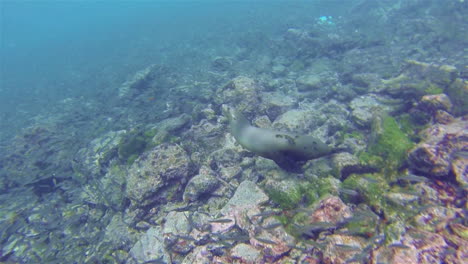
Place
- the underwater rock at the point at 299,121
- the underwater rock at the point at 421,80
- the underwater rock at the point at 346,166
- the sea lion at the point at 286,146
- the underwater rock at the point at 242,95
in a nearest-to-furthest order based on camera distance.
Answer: the underwater rock at the point at 346,166 < the sea lion at the point at 286,146 < the underwater rock at the point at 421,80 < the underwater rock at the point at 299,121 < the underwater rock at the point at 242,95

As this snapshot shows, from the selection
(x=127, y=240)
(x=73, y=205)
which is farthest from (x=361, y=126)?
(x=73, y=205)

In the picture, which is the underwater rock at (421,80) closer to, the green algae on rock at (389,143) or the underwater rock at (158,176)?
the green algae on rock at (389,143)

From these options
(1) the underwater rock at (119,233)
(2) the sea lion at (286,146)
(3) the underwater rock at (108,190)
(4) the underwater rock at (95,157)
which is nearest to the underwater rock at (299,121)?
(2) the sea lion at (286,146)

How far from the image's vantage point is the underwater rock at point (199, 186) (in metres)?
5.73

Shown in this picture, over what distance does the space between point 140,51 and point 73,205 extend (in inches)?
1057

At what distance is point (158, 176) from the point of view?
5.85 metres

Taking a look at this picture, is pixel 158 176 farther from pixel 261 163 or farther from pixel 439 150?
pixel 439 150

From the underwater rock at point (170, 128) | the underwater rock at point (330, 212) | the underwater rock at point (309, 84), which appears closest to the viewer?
the underwater rock at point (330, 212)

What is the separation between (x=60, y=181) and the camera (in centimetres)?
805

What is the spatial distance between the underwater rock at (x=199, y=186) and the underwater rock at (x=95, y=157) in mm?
4262

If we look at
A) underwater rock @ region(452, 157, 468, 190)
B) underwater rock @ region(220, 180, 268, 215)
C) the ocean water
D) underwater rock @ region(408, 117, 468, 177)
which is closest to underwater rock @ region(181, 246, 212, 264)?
the ocean water

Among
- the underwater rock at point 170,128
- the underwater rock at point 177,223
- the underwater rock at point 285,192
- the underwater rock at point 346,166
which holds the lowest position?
the underwater rock at point 170,128

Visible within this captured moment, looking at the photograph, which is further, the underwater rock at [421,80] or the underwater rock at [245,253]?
the underwater rock at [421,80]

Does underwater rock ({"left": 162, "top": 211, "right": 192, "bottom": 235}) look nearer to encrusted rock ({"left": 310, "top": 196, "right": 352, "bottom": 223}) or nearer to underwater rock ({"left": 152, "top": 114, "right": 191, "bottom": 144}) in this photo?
encrusted rock ({"left": 310, "top": 196, "right": 352, "bottom": 223})
